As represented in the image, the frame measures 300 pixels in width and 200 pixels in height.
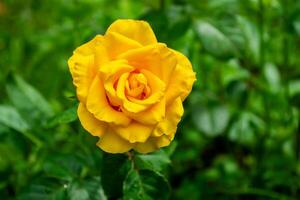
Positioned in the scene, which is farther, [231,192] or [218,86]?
[218,86]

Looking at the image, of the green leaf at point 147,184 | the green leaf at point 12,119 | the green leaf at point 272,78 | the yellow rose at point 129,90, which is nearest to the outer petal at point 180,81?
the yellow rose at point 129,90

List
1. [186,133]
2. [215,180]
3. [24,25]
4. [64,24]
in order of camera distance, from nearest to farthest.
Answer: [215,180]
[186,133]
[64,24]
[24,25]

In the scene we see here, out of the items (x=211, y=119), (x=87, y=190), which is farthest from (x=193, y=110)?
(x=87, y=190)

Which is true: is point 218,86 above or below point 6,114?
below

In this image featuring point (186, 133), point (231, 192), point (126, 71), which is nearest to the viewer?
point (126, 71)

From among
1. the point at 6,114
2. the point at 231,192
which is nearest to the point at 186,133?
the point at 231,192

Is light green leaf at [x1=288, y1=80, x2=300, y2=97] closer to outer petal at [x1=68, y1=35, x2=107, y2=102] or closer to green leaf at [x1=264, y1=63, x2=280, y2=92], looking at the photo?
green leaf at [x1=264, y1=63, x2=280, y2=92]

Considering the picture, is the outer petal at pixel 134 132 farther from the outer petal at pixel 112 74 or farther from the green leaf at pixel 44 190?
the green leaf at pixel 44 190

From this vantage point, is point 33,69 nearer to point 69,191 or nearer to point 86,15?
point 86,15

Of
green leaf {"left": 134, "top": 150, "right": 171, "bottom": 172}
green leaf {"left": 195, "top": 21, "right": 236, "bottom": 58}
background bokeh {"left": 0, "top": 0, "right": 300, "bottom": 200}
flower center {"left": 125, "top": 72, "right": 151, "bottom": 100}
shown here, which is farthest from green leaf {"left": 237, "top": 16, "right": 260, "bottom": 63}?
flower center {"left": 125, "top": 72, "right": 151, "bottom": 100}

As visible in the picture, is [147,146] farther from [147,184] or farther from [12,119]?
[12,119]
